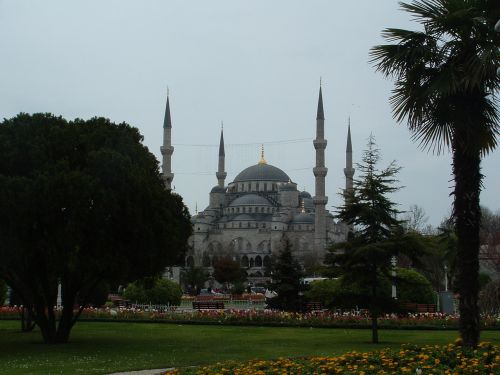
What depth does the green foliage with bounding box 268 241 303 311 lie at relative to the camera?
99.7 ft

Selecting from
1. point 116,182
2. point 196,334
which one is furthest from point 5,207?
point 196,334

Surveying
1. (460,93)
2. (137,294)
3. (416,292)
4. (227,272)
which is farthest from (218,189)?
(460,93)

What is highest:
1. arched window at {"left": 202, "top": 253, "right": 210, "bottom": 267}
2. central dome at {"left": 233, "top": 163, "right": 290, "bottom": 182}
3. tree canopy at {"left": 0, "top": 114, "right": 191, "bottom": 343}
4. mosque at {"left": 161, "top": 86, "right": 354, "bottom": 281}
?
central dome at {"left": 233, "top": 163, "right": 290, "bottom": 182}

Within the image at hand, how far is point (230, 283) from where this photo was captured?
89250 mm

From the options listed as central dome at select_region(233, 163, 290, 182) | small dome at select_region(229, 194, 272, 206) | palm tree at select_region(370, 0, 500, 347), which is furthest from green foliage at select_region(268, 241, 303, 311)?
central dome at select_region(233, 163, 290, 182)

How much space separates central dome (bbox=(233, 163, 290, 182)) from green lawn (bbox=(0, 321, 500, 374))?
4021 inches

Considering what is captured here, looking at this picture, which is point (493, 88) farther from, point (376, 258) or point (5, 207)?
point (5, 207)

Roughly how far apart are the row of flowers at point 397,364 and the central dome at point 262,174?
384 feet

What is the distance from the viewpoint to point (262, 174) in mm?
129500

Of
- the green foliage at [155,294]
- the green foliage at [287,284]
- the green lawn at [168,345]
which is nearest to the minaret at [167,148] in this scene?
the green foliage at [155,294]

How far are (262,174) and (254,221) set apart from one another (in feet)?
39.5

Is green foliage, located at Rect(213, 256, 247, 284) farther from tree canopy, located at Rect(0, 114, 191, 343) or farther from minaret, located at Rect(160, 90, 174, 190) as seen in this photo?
tree canopy, located at Rect(0, 114, 191, 343)

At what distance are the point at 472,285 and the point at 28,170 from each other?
35.0 ft

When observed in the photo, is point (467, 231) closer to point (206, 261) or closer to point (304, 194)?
point (206, 261)
